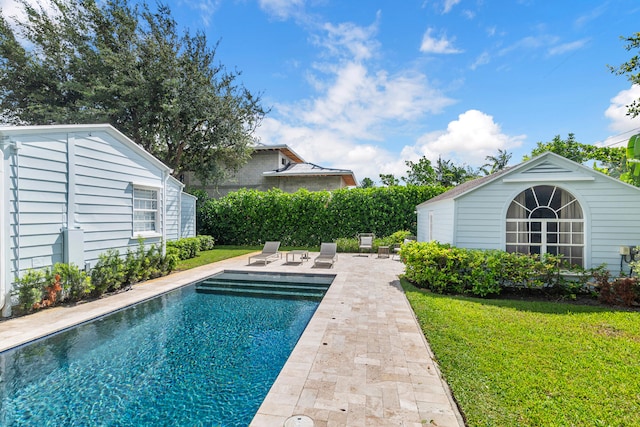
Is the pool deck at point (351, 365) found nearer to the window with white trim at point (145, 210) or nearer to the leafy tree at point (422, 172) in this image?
the window with white trim at point (145, 210)

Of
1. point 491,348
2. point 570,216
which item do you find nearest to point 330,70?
point 570,216

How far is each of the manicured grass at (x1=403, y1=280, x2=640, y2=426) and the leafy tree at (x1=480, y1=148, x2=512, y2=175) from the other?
130ft

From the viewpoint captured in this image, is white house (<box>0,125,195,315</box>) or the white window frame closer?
white house (<box>0,125,195,315</box>)

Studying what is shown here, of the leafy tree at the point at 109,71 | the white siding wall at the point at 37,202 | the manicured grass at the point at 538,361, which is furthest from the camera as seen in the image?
the leafy tree at the point at 109,71

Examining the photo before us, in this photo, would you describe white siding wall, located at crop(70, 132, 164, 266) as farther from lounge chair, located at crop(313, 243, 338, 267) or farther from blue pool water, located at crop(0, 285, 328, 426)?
lounge chair, located at crop(313, 243, 338, 267)

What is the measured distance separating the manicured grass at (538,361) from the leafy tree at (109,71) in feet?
65.1

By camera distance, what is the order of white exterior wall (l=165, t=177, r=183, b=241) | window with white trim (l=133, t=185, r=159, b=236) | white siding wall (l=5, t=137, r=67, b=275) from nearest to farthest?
1. white siding wall (l=5, t=137, r=67, b=275)
2. window with white trim (l=133, t=185, r=159, b=236)
3. white exterior wall (l=165, t=177, r=183, b=241)

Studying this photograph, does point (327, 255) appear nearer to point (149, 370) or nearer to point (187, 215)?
point (149, 370)

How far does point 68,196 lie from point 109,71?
54.2 feet

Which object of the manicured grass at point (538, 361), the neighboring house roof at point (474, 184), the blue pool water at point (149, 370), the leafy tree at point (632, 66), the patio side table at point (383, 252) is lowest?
the blue pool water at point (149, 370)

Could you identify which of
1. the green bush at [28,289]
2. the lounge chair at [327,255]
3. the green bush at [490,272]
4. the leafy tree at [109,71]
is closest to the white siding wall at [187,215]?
the leafy tree at [109,71]

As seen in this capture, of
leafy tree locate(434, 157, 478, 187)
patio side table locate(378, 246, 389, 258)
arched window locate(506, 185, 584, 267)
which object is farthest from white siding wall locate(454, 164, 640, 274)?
leafy tree locate(434, 157, 478, 187)

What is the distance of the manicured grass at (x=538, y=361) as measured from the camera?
3316mm

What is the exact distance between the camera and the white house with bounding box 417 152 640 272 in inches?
342
